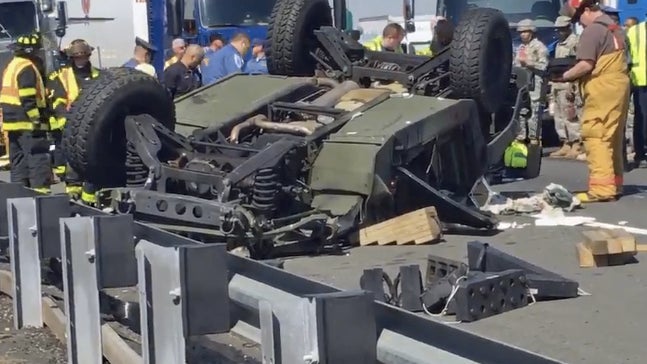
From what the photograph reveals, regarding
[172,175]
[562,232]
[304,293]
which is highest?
[304,293]

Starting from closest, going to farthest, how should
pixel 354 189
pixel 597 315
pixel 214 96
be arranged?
1. pixel 597 315
2. pixel 354 189
3. pixel 214 96

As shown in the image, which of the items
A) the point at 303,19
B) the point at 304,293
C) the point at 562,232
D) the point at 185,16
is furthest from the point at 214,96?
the point at 185,16

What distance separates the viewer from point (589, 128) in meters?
11.2

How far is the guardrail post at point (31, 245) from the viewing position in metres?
6.42

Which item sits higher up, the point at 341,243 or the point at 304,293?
the point at 304,293

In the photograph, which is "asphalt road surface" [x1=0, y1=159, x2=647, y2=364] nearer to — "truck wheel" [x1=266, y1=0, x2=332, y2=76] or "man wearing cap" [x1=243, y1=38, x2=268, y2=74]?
"truck wheel" [x1=266, y1=0, x2=332, y2=76]

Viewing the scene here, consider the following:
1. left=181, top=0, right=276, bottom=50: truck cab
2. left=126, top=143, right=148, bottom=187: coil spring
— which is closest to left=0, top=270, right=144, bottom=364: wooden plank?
left=126, top=143, right=148, bottom=187: coil spring

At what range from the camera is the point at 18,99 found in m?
10.7

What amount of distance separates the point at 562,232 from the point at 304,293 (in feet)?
20.1

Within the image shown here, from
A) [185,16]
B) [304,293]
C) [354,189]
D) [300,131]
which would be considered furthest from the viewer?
[185,16]

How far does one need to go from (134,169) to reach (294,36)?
2.67 meters

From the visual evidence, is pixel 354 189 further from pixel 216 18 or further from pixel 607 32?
pixel 216 18

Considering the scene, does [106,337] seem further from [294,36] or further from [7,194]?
[294,36]

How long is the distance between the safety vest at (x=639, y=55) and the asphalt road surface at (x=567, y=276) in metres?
3.26
